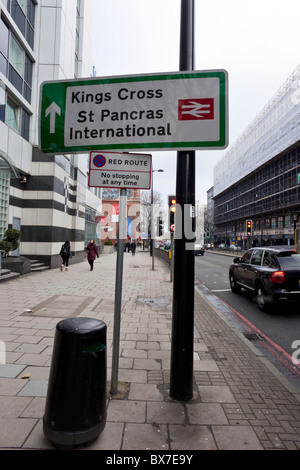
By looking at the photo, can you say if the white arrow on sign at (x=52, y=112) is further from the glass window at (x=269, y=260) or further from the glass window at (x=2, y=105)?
the glass window at (x=2, y=105)

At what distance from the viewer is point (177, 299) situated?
3.01 metres

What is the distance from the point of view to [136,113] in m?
2.86

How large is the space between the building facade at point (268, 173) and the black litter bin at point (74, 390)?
37231mm

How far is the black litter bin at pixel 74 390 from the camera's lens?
7.27ft

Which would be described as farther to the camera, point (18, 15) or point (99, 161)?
point (18, 15)

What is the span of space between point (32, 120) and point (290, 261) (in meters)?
14.2

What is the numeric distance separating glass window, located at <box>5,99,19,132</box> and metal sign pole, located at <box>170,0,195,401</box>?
1284cm

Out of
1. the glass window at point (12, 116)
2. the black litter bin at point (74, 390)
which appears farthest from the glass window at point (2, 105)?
the black litter bin at point (74, 390)

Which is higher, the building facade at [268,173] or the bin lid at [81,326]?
the building facade at [268,173]

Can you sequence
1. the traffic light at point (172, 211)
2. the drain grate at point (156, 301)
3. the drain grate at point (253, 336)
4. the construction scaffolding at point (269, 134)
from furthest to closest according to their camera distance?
the construction scaffolding at point (269, 134)
the traffic light at point (172, 211)
the drain grate at point (156, 301)
the drain grate at point (253, 336)

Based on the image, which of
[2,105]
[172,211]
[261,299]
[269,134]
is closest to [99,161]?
[261,299]

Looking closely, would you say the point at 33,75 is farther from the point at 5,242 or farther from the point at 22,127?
the point at 5,242

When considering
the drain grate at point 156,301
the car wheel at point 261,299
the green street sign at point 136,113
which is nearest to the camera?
the green street sign at point 136,113

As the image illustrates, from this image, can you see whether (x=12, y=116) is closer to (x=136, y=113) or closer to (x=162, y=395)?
(x=136, y=113)
